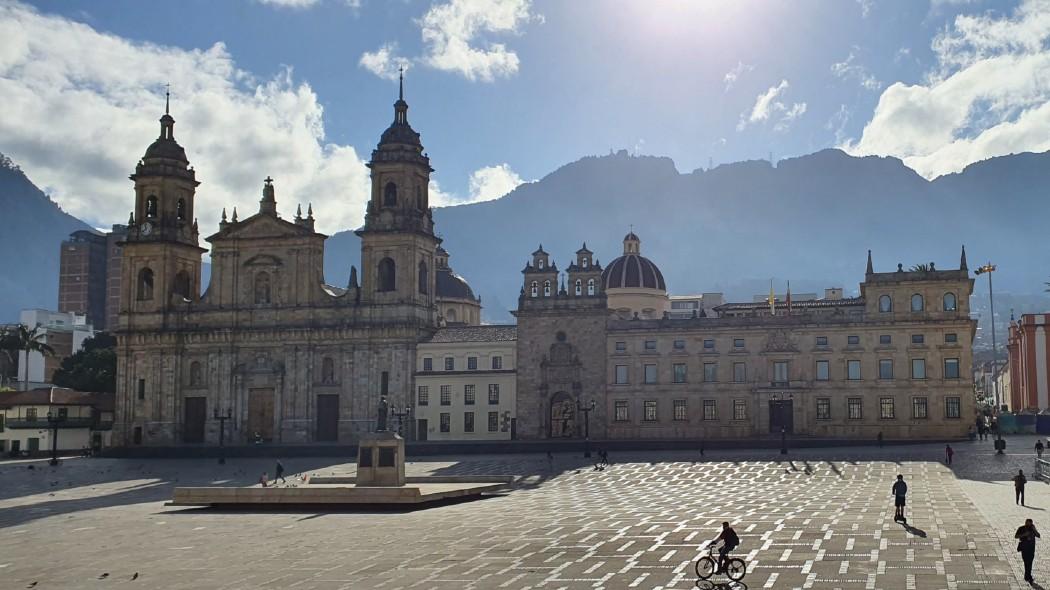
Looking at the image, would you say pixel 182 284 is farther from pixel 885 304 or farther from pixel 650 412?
pixel 885 304

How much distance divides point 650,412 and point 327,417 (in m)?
25.1

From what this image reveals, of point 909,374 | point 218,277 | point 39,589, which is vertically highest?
point 218,277

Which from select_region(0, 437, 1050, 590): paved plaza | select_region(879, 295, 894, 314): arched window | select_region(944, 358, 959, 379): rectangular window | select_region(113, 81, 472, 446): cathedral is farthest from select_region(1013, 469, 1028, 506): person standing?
select_region(113, 81, 472, 446): cathedral

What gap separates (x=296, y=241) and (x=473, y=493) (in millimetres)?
47601

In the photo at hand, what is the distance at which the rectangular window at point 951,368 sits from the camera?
7731 cm

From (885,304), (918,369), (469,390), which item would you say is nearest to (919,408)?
(918,369)

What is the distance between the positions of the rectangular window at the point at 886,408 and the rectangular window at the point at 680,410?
43.0ft

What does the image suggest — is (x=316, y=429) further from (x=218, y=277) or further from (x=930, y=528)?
(x=930, y=528)

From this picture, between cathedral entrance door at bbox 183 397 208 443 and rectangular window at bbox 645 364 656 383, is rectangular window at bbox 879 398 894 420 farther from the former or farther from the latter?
cathedral entrance door at bbox 183 397 208 443

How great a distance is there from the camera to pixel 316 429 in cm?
8962

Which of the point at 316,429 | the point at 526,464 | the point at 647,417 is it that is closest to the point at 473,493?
the point at 526,464

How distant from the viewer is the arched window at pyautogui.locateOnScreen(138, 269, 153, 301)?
96750mm

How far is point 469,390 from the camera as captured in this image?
286ft

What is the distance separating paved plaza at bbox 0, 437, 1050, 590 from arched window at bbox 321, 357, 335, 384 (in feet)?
102
